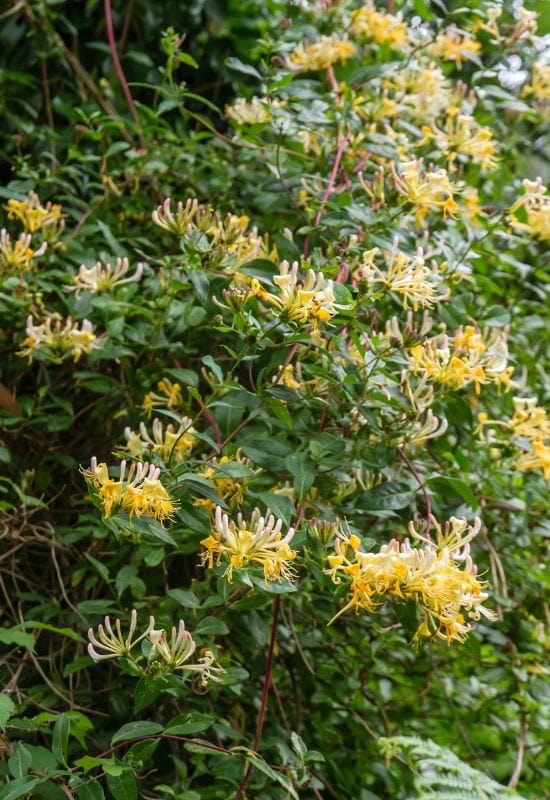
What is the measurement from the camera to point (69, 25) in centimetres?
268

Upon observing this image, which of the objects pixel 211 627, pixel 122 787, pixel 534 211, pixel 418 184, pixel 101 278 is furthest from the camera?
pixel 534 211

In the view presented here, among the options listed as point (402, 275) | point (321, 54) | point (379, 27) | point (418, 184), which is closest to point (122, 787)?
point (402, 275)

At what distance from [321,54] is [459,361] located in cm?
99

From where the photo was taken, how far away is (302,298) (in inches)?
52.0

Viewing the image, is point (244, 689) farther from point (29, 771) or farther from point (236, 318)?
point (236, 318)

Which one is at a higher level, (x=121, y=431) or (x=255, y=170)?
(x=255, y=170)

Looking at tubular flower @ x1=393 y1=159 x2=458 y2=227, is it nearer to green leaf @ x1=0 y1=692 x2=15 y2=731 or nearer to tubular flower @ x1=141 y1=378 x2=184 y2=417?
tubular flower @ x1=141 y1=378 x2=184 y2=417

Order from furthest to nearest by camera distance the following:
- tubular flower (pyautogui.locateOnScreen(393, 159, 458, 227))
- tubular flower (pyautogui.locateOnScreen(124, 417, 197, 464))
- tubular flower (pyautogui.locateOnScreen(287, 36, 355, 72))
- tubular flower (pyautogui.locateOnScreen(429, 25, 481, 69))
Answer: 1. tubular flower (pyautogui.locateOnScreen(429, 25, 481, 69))
2. tubular flower (pyautogui.locateOnScreen(287, 36, 355, 72))
3. tubular flower (pyautogui.locateOnScreen(393, 159, 458, 227))
4. tubular flower (pyautogui.locateOnScreen(124, 417, 197, 464))

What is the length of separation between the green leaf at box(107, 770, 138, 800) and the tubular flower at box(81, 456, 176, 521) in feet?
1.29

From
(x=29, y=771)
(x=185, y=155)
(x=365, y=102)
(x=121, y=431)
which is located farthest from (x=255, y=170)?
(x=29, y=771)

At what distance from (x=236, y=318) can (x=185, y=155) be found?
99 cm

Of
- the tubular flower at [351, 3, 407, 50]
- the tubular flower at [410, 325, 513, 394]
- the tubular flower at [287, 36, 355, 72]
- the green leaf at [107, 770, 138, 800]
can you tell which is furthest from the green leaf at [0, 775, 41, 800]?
the tubular flower at [351, 3, 407, 50]

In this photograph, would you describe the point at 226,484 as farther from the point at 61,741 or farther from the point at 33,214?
the point at 33,214

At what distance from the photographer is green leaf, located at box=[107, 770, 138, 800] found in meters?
1.33
